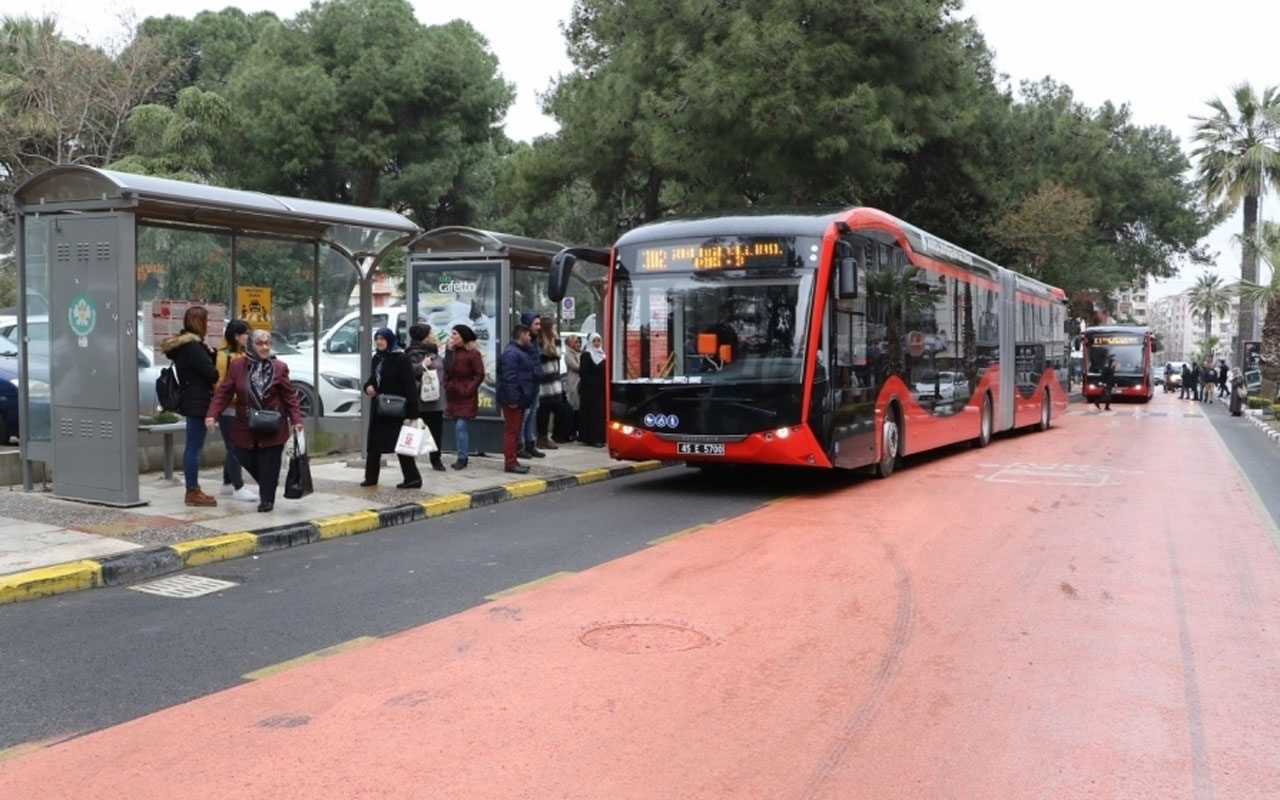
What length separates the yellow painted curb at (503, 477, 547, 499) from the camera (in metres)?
12.7

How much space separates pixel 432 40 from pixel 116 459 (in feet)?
87.3

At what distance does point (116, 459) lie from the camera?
10.3m

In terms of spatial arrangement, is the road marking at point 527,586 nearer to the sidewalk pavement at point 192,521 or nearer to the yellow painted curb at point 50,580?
the sidewalk pavement at point 192,521

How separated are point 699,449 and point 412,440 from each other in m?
3.05

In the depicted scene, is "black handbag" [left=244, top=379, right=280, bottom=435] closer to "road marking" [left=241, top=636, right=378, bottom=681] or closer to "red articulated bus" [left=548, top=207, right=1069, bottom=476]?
"red articulated bus" [left=548, top=207, right=1069, bottom=476]

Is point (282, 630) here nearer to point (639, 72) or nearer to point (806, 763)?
point (806, 763)

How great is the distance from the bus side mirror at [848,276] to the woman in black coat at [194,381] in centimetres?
630

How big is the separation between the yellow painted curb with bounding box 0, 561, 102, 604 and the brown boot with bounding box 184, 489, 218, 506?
8.15 feet

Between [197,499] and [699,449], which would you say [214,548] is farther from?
[699,449]

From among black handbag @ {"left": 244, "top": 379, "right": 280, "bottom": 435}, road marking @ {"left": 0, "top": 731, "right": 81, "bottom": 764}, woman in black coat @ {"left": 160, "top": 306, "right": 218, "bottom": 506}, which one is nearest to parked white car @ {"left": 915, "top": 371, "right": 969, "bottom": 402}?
black handbag @ {"left": 244, "top": 379, "right": 280, "bottom": 435}

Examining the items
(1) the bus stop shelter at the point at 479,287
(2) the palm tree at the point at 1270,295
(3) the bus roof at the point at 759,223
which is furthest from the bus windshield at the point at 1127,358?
(1) the bus stop shelter at the point at 479,287

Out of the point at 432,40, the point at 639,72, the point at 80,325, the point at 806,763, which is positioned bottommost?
the point at 806,763

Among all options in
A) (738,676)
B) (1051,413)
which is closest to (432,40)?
(1051,413)

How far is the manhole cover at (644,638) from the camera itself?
6.32m
